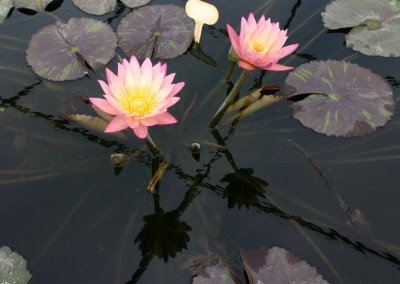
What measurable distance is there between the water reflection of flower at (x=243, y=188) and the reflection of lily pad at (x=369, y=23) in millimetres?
1067

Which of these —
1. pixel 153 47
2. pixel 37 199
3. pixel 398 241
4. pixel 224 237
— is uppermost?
pixel 153 47

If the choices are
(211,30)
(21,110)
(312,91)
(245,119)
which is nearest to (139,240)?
(245,119)

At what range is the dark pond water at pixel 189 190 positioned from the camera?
1764 millimetres

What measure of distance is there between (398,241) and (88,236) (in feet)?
4.35

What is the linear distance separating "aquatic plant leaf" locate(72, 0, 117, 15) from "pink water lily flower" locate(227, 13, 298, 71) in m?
1.19

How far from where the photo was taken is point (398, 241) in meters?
1.78

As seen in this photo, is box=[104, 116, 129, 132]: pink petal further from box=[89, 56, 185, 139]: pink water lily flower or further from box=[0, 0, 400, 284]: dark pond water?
box=[0, 0, 400, 284]: dark pond water

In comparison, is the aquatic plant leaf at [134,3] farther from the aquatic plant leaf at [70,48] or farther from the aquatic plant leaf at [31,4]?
the aquatic plant leaf at [31,4]

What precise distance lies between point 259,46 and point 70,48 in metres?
1.17

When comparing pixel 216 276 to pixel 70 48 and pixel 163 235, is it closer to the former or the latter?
pixel 163 235

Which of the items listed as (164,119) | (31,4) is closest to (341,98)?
(164,119)

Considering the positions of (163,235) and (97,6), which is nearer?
(163,235)

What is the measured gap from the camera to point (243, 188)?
1986 millimetres

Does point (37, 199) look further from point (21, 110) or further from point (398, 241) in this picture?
point (398, 241)
